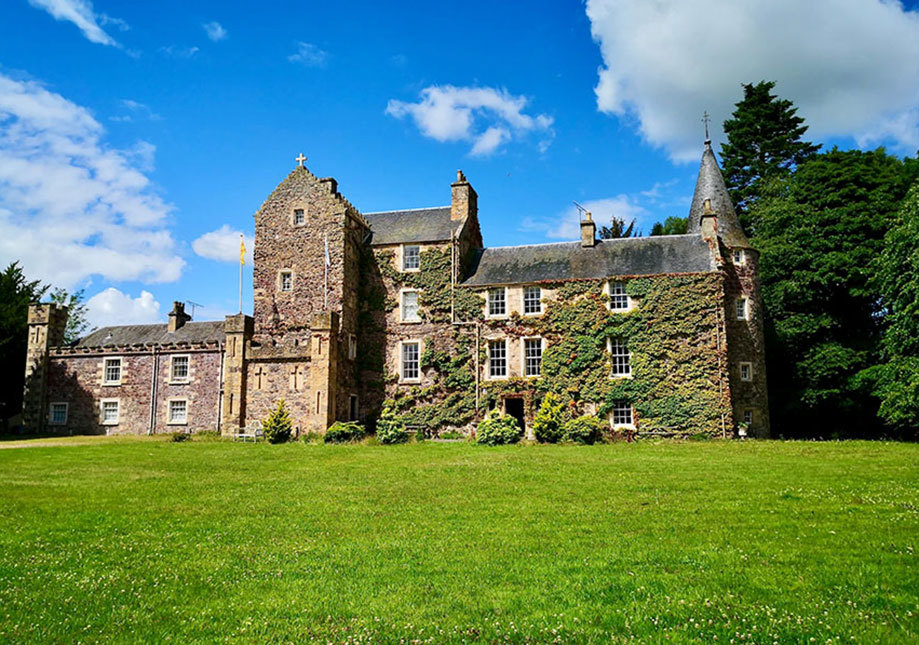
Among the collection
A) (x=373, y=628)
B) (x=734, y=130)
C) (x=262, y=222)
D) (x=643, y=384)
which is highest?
(x=734, y=130)

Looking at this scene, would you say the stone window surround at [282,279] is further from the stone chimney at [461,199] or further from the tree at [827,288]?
the tree at [827,288]

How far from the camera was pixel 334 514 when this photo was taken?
12438mm

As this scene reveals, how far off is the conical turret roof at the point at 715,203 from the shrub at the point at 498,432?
1596cm

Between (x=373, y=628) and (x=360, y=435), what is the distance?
23770 mm

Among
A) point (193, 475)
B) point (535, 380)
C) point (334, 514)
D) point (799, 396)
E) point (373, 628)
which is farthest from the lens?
point (799, 396)

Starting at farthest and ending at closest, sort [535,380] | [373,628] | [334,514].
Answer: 1. [535,380]
2. [334,514]
3. [373,628]

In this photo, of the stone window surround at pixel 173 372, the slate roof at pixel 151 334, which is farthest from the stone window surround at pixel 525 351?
the stone window surround at pixel 173 372

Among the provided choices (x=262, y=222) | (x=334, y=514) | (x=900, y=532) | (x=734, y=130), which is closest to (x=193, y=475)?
(x=334, y=514)

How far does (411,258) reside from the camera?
1416 inches

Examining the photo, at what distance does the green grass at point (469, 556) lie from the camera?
6656 millimetres

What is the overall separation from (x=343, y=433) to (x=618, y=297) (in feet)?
50.5

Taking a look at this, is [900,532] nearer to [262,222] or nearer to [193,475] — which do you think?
[193,475]

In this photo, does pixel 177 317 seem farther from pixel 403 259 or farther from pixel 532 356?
pixel 532 356

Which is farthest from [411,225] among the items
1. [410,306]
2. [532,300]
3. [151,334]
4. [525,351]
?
[151,334]
